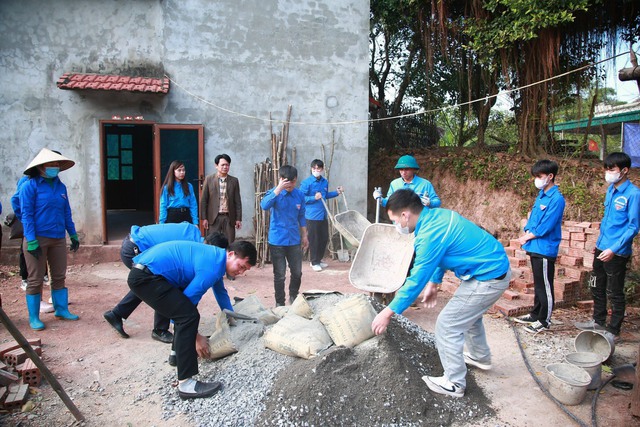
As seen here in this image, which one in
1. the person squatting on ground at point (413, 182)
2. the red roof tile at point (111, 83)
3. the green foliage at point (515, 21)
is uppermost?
the green foliage at point (515, 21)

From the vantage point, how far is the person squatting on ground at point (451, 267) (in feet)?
10.4

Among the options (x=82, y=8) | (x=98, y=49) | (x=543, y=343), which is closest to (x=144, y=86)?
(x=98, y=49)

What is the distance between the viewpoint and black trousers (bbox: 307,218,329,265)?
7672 millimetres

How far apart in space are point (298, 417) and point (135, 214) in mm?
10668

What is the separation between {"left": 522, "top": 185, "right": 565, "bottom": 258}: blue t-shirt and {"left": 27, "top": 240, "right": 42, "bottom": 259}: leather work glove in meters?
4.93

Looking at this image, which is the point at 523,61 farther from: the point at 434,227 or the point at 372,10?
the point at 434,227

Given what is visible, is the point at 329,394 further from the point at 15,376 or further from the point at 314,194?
the point at 314,194

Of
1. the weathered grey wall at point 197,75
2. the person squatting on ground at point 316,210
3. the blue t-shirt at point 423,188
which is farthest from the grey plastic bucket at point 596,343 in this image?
the weathered grey wall at point 197,75

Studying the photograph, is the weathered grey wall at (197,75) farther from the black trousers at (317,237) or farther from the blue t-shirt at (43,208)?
the blue t-shirt at (43,208)

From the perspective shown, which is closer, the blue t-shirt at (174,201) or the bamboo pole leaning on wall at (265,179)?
the blue t-shirt at (174,201)

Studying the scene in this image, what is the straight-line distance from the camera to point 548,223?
15.1 ft

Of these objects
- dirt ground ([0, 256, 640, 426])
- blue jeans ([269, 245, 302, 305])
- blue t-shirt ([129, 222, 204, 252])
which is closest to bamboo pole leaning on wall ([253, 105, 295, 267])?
dirt ground ([0, 256, 640, 426])

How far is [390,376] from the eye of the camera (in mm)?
3291

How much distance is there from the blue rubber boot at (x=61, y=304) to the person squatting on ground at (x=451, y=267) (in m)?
3.55
